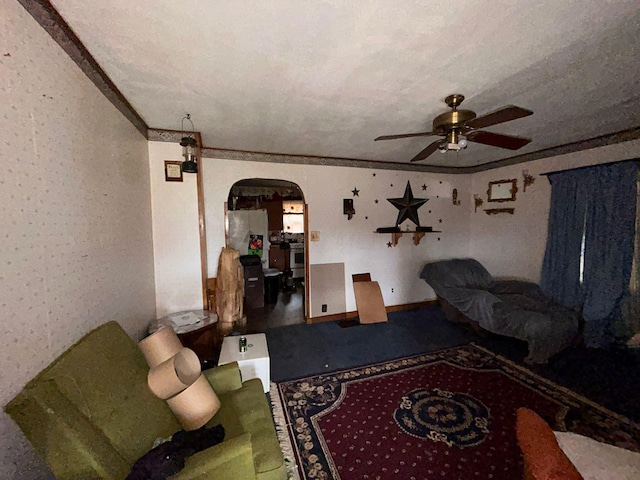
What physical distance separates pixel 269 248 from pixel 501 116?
16.6ft

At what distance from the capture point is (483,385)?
2.24 metres

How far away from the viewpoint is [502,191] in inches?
162

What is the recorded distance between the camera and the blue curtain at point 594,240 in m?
2.74

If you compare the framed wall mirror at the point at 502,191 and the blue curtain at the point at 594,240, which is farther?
the framed wall mirror at the point at 502,191

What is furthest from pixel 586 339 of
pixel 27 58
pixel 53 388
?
pixel 27 58

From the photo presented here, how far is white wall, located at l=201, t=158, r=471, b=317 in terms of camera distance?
3324 millimetres

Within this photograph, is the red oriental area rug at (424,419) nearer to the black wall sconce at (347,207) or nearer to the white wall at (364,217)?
the white wall at (364,217)

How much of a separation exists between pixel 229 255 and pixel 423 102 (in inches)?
102

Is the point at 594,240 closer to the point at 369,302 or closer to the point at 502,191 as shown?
the point at 502,191

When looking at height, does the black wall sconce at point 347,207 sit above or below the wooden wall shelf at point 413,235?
above

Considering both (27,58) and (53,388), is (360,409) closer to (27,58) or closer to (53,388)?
(53,388)

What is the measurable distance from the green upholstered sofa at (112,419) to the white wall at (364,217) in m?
2.03

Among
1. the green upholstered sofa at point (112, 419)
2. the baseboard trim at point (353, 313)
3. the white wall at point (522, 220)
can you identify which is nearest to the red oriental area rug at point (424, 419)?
the green upholstered sofa at point (112, 419)

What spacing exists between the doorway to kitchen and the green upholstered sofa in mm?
2157
